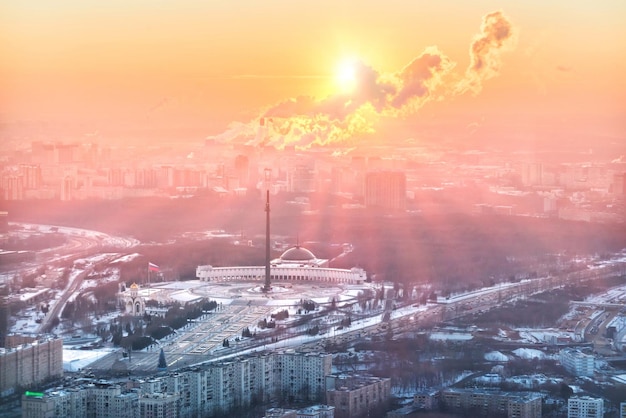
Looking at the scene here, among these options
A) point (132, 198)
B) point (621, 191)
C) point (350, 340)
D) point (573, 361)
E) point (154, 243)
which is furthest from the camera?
point (132, 198)

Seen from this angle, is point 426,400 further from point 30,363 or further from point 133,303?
point 133,303

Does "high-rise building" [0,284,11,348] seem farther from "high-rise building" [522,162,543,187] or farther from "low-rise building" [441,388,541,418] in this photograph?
"high-rise building" [522,162,543,187]

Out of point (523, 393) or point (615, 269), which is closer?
point (523, 393)

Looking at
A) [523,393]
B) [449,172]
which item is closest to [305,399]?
[523,393]

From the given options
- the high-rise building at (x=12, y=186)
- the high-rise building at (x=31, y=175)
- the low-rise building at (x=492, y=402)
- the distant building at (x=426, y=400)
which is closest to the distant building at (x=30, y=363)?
the distant building at (x=426, y=400)

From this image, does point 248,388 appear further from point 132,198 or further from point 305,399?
point 132,198

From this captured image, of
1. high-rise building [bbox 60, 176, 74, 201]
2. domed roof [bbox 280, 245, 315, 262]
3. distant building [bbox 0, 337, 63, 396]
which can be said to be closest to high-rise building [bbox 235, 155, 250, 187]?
high-rise building [bbox 60, 176, 74, 201]
